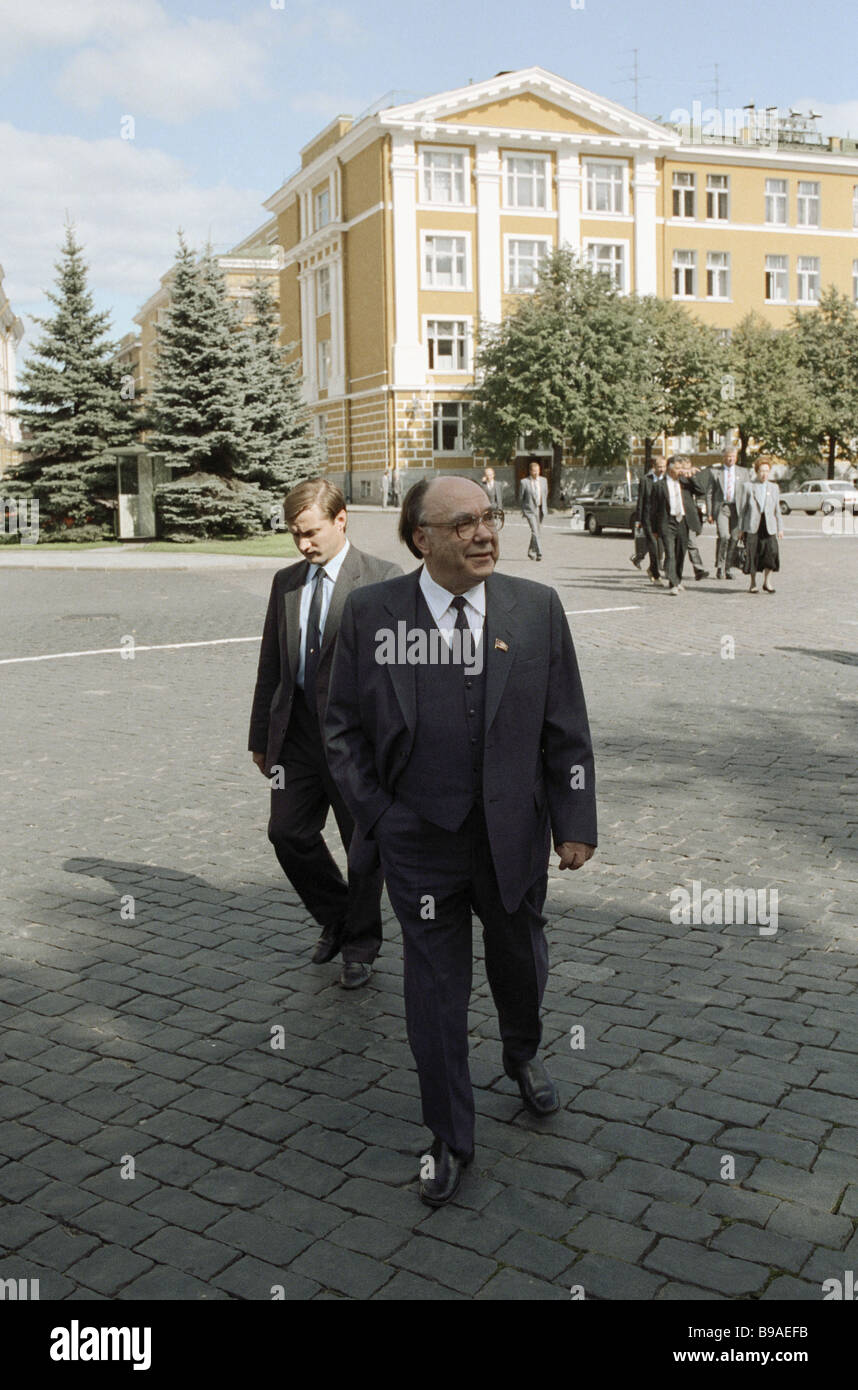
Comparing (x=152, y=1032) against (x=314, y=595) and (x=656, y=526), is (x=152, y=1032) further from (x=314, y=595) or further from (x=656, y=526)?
(x=656, y=526)

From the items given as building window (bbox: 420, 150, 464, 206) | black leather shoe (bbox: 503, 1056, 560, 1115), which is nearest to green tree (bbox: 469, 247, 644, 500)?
building window (bbox: 420, 150, 464, 206)

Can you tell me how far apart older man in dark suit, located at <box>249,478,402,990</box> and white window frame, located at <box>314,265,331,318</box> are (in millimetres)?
64030

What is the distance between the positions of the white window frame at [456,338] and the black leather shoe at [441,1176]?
187 ft

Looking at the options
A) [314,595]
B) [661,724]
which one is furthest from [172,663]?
[314,595]

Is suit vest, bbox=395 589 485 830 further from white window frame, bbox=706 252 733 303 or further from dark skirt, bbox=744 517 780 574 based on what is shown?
white window frame, bbox=706 252 733 303

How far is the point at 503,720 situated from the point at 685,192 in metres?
66.8

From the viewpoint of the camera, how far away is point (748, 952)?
17.3 ft

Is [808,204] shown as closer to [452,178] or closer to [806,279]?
[806,279]

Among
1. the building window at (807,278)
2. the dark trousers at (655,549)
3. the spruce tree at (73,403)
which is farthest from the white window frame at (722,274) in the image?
the dark trousers at (655,549)

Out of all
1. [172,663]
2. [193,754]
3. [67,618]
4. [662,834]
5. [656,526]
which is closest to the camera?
[662,834]

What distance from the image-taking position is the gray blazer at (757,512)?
744 inches

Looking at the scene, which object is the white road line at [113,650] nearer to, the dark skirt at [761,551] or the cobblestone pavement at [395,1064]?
the cobblestone pavement at [395,1064]

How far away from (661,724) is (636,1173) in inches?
252

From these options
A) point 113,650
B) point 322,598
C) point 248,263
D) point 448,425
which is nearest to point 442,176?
point 448,425
